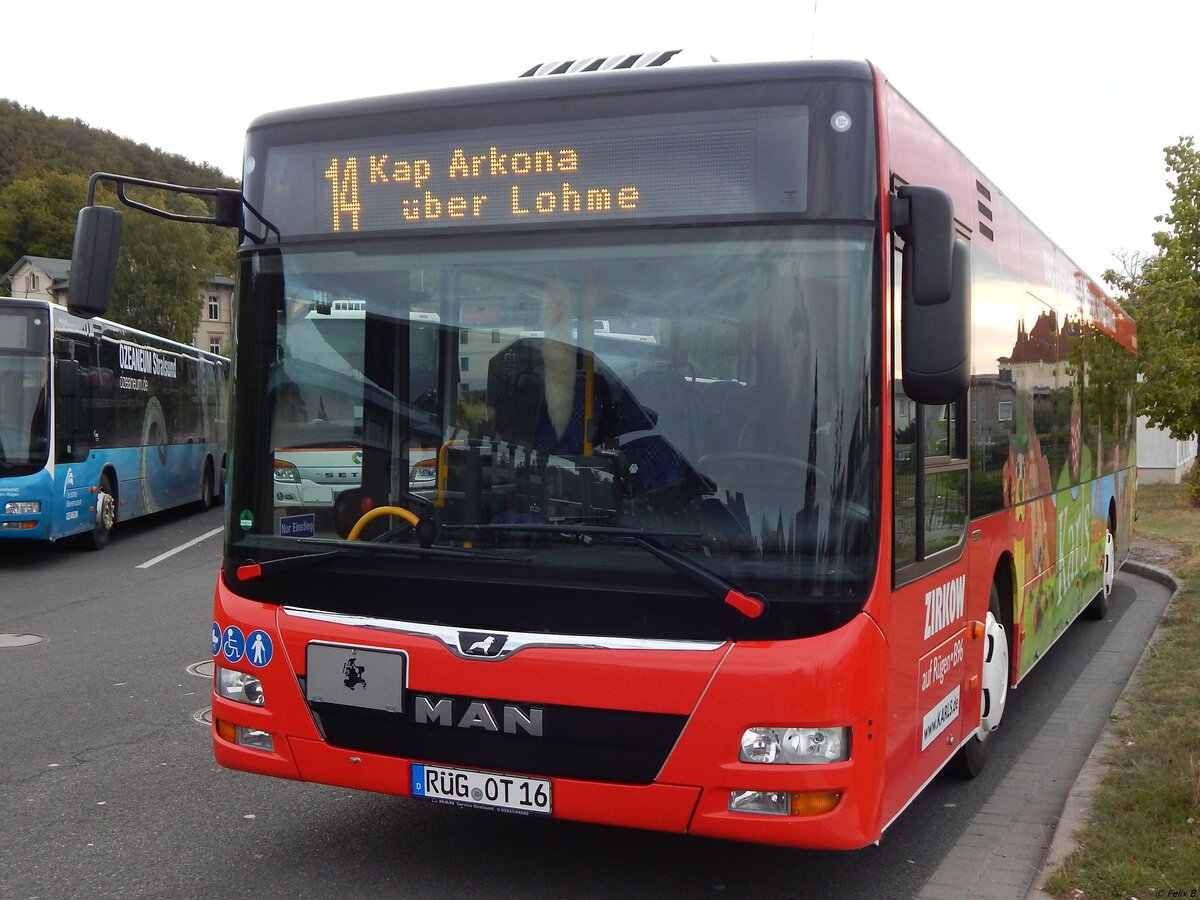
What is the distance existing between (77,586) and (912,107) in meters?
12.4

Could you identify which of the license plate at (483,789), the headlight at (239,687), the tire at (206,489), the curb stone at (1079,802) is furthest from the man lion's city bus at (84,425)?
the license plate at (483,789)

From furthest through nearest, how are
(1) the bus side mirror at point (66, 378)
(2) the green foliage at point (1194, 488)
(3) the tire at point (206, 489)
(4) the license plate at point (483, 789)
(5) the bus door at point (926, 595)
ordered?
(2) the green foliage at point (1194, 488), (3) the tire at point (206, 489), (1) the bus side mirror at point (66, 378), (5) the bus door at point (926, 595), (4) the license plate at point (483, 789)

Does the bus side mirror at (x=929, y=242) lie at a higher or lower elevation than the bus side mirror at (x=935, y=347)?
higher

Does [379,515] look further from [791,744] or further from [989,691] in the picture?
[989,691]

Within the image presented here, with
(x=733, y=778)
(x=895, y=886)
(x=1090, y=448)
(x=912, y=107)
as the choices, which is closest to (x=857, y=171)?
(x=912, y=107)

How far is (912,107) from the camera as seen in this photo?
16.1ft

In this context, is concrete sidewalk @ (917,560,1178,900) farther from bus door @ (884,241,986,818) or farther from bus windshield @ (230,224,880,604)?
bus windshield @ (230,224,880,604)

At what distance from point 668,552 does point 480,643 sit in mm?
738

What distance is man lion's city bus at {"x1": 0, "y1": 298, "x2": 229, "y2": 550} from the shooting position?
52.6 feet

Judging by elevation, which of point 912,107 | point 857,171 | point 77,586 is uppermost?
point 912,107

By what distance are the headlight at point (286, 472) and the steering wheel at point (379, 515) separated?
0.36 m

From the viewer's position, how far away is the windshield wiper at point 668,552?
160 inches

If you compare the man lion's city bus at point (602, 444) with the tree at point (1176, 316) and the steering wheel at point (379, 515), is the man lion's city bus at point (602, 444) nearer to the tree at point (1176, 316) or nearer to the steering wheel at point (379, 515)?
the steering wheel at point (379, 515)

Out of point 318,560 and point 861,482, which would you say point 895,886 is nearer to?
point 861,482
